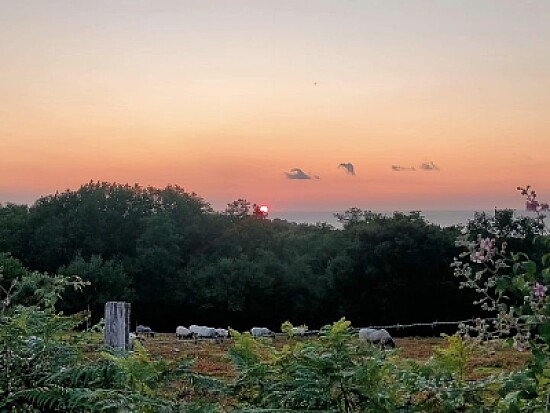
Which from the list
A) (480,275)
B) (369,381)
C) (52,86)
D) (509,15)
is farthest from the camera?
(52,86)

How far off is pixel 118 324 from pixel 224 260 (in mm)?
21492

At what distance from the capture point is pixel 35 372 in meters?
2.46

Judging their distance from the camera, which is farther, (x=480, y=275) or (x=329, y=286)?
(x=329, y=286)

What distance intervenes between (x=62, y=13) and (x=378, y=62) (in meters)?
4.37

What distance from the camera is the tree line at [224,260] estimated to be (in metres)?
22.6

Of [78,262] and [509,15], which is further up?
[509,15]

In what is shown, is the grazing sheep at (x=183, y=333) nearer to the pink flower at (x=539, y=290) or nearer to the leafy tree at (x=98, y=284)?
the leafy tree at (x=98, y=284)

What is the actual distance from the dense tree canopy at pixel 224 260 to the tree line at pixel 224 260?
0.13 feet

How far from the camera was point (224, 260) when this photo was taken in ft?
83.4

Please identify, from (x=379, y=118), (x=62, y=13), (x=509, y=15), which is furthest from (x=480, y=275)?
(x=379, y=118)

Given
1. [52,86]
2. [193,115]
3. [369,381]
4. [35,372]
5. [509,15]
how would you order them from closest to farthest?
[369,381] → [35,372] → [509,15] → [52,86] → [193,115]

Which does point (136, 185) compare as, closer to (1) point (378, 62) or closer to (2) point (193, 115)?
(2) point (193, 115)

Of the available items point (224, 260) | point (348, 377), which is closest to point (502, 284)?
point (348, 377)

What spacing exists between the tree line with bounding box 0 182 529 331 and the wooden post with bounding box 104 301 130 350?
16.2 meters
